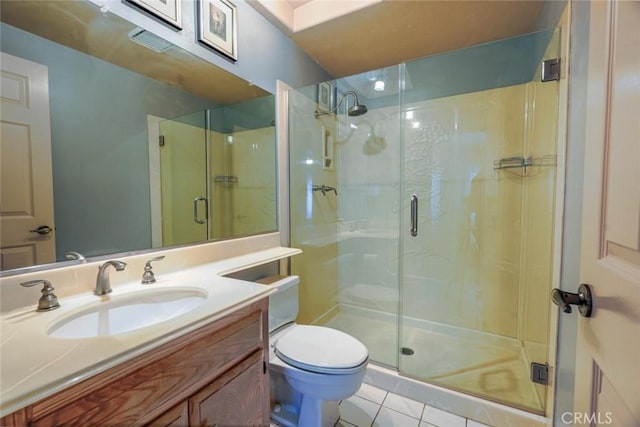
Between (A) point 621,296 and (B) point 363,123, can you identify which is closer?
(A) point 621,296

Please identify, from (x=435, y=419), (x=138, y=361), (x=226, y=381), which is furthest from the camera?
(x=435, y=419)

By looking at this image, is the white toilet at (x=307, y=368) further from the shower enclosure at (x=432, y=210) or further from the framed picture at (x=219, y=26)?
the framed picture at (x=219, y=26)

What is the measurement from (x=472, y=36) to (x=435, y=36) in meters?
0.27

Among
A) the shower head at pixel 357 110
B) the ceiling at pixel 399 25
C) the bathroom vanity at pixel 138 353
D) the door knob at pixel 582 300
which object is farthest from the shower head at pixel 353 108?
the door knob at pixel 582 300

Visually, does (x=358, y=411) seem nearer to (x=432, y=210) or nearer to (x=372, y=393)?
(x=372, y=393)

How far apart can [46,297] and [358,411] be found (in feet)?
4.93

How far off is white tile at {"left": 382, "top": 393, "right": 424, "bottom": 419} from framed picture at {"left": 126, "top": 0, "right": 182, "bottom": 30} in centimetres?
226

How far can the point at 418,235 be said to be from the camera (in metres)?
2.29

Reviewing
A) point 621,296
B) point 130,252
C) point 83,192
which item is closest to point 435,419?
Answer: point 621,296

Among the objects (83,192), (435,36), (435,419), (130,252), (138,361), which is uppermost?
(435,36)

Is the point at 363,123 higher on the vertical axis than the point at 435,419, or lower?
higher

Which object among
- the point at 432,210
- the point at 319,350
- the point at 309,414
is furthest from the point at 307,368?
the point at 432,210

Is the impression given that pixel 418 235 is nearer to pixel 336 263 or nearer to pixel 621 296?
pixel 336 263

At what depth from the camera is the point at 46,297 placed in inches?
31.0
